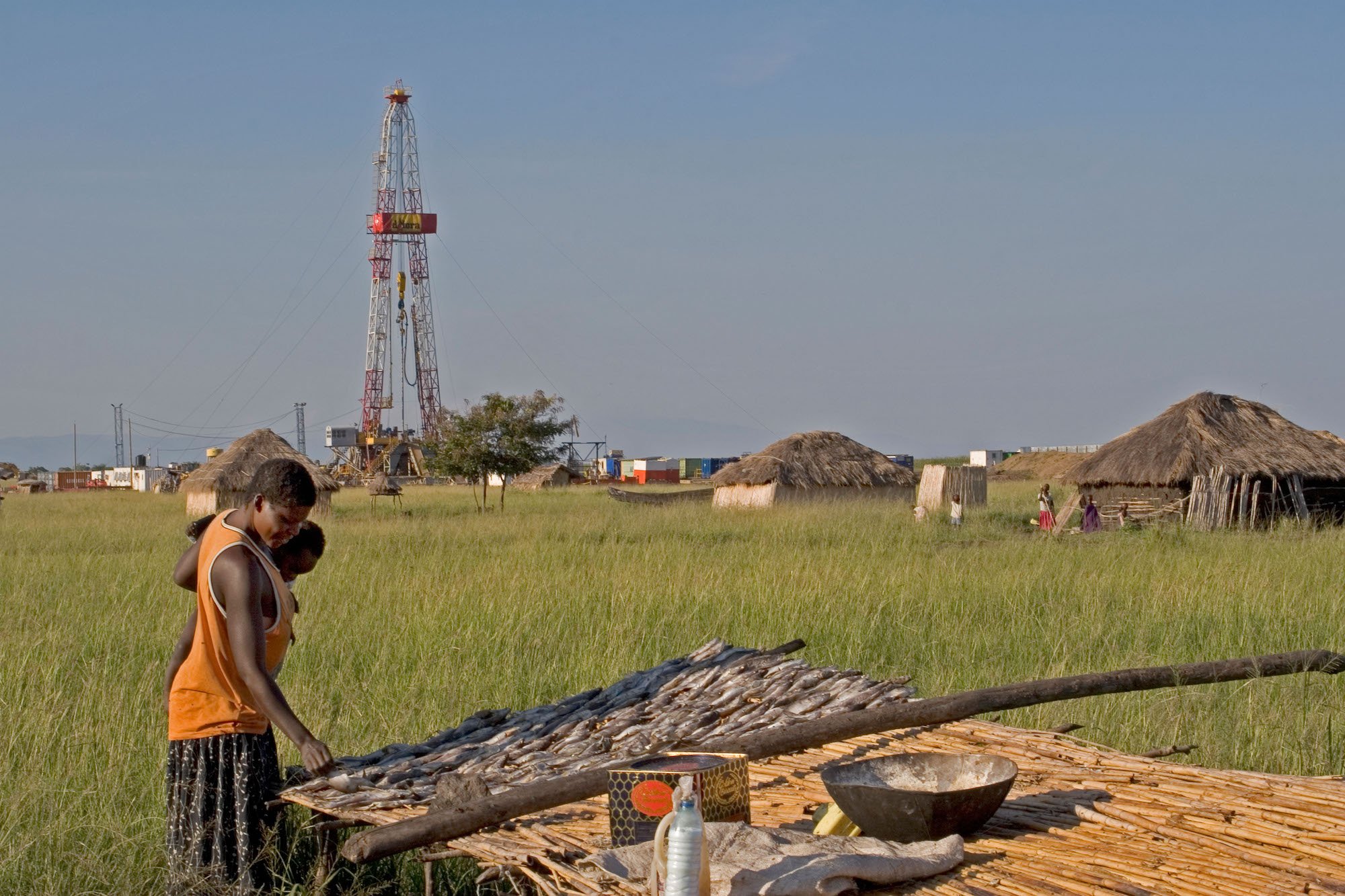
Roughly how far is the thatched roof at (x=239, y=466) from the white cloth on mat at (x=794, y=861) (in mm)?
22493

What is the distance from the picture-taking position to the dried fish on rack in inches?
156

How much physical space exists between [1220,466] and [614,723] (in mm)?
17861

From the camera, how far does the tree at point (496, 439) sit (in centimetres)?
3152

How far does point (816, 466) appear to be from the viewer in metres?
28.0

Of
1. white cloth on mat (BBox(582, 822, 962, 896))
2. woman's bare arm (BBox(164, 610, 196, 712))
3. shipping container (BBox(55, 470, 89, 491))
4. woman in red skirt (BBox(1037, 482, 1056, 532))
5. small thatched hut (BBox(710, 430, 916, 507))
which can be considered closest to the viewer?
white cloth on mat (BBox(582, 822, 962, 896))

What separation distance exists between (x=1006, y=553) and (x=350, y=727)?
9.77 m

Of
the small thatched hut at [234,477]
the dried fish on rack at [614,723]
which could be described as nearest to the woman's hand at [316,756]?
the dried fish on rack at [614,723]

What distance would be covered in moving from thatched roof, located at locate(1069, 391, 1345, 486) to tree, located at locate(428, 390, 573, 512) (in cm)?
1448

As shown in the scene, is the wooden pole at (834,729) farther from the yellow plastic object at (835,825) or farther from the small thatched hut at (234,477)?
the small thatched hut at (234,477)

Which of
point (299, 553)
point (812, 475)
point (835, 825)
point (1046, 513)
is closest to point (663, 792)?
point (835, 825)

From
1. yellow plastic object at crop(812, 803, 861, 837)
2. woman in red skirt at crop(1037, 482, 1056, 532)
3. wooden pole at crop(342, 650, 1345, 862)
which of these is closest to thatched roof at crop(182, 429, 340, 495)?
woman in red skirt at crop(1037, 482, 1056, 532)

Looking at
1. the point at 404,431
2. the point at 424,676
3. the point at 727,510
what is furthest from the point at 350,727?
the point at 404,431

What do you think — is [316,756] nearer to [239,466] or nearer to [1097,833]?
[1097,833]

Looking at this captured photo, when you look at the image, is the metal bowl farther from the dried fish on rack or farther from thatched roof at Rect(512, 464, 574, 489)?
thatched roof at Rect(512, 464, 574, 489)
